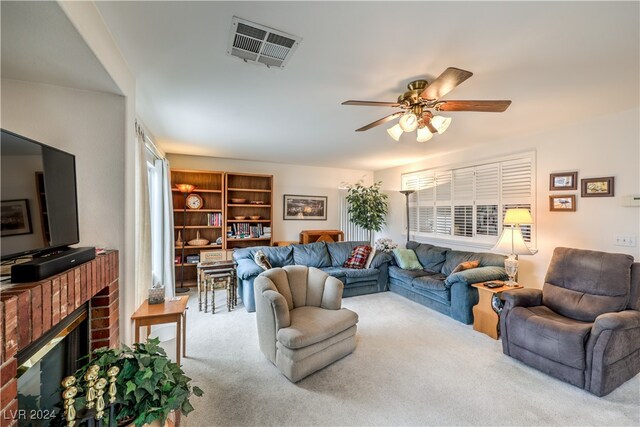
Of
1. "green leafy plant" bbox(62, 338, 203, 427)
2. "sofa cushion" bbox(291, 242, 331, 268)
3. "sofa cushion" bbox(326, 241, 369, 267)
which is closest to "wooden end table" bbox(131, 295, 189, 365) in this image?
"green leafy plant" bbox(62, 338, 203, 427)

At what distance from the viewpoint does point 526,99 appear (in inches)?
98.5

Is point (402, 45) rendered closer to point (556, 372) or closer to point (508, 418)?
point (508, 418)

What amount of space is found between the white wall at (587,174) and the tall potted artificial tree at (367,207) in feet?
8.10

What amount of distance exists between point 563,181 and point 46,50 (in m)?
4.76

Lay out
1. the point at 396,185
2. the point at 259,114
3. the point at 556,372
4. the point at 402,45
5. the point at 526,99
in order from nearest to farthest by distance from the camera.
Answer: the point at 402,45 < the point at 556,372 < the point at 526,99 < the point at 259,114 < the point at 396,185

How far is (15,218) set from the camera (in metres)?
0.98

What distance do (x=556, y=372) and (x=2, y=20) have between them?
4.04 meters

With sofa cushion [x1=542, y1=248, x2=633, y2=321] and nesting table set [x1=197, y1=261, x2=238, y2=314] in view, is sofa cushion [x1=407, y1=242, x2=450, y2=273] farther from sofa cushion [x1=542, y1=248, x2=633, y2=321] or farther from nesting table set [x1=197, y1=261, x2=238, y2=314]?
nesting table set [x1=197, y1=261, x2=238, y2=314]

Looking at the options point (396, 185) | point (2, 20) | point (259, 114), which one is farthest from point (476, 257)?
point (2, 20)

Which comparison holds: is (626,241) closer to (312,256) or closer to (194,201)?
(312,256)

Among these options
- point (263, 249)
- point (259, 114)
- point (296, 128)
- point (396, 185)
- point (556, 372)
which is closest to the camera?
point (556, 372)

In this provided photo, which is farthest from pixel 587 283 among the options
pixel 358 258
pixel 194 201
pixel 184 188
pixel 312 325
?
pixel 194 201

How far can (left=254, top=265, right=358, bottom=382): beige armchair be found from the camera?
2154 mm

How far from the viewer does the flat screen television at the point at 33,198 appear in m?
0.94
